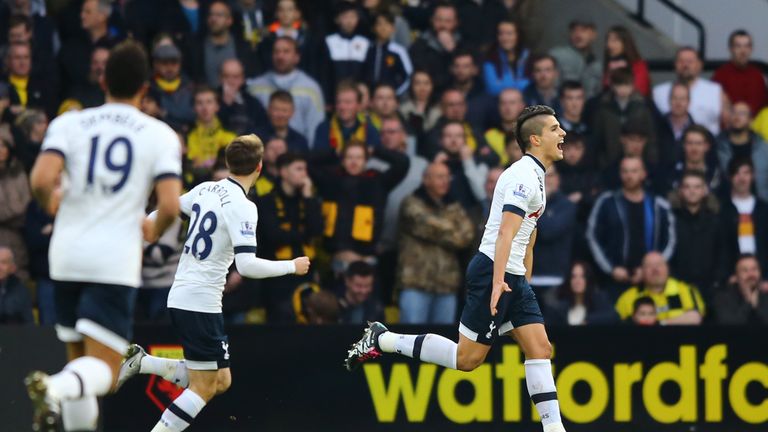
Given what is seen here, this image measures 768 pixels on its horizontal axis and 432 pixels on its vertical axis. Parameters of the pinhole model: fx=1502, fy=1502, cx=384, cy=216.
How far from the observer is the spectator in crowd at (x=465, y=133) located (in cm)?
1441

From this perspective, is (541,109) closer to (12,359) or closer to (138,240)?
(138,240)

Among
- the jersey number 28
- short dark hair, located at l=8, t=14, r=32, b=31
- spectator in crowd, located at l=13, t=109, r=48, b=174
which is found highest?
short dark hair, located at l=8, t=14, r=32, b=31

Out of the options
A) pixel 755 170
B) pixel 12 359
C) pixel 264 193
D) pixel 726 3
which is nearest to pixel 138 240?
pixel 12 359

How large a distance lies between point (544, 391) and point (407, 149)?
486cm

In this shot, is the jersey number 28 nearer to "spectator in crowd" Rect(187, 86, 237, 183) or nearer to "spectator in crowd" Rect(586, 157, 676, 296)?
"spectator in crowd" Rect(187, 86, 237, 183)

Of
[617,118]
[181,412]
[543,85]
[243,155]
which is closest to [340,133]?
[543,85]

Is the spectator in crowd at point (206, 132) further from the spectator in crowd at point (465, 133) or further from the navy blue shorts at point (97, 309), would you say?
the navy blue shorts at point (97, 309)

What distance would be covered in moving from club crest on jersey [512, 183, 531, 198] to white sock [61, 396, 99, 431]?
11.0ft

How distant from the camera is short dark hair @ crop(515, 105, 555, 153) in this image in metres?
10.1

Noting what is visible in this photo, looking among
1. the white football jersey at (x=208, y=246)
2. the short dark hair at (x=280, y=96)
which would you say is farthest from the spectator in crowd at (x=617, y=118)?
the white football jersey at (x=208, y=246)

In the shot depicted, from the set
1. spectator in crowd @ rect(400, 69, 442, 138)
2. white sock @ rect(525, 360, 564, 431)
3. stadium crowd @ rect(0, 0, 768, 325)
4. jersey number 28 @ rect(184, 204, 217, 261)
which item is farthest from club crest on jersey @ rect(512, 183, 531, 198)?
spectator in crowd @ rect(400, 69, 442, 138)

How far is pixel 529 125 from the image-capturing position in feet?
33.3

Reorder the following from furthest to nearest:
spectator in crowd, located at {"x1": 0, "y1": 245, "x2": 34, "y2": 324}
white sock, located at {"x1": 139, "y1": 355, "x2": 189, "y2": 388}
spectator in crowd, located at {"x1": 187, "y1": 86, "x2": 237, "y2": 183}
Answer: spectator in crowd, located at {"x1": 187, "y1": 86, "x2": 237, "y2": 183} < spectator in crowd, located at {"x1": 0, "y1": 245, "x2": 34, "y2": 324} < white sock, located at {"x1": 139, "y1": 355, "x2": 189, "y2": 388}

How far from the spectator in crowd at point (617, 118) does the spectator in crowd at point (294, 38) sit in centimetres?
288
